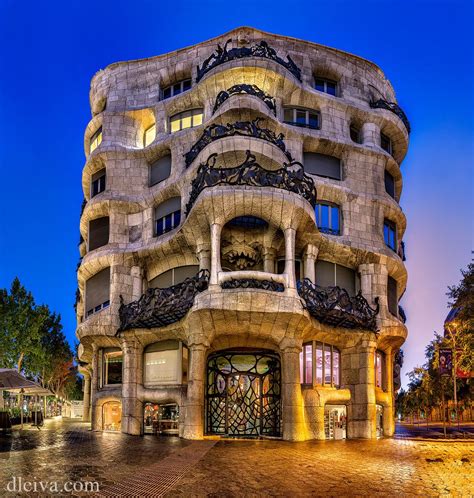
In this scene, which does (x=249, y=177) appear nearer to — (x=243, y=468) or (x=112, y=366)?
(x=243, y=468)

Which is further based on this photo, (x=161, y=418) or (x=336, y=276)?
(x=336, y=276)

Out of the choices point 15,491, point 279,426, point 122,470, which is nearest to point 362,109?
Answer: point 279,426

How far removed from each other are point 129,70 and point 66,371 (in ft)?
181

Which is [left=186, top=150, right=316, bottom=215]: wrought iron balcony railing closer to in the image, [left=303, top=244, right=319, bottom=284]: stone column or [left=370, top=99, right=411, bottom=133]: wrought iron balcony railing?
[left=303, top=244, right=319, bottom=284]: stone column

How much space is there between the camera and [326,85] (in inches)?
1410

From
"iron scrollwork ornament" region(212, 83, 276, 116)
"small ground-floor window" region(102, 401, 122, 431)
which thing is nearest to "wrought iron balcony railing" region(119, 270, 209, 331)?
"small ground-floor window" region(102, 401, 122, 431)

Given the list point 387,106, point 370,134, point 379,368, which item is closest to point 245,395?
point 379,368

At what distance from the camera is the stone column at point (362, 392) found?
29.8m

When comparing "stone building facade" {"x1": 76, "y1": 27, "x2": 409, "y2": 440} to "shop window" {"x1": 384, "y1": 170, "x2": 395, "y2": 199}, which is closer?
"stone building facade" {"x1": 76, "y1": 27, "x2": 409, "y2": 440}

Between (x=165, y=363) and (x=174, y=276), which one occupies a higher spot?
Answer: (x=174, y=276)

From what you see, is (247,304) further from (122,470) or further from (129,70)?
(129,70)

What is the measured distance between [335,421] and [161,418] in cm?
863

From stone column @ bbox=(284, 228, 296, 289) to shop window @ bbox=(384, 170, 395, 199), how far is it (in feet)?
36.5

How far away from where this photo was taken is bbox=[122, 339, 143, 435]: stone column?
30.2 metres
